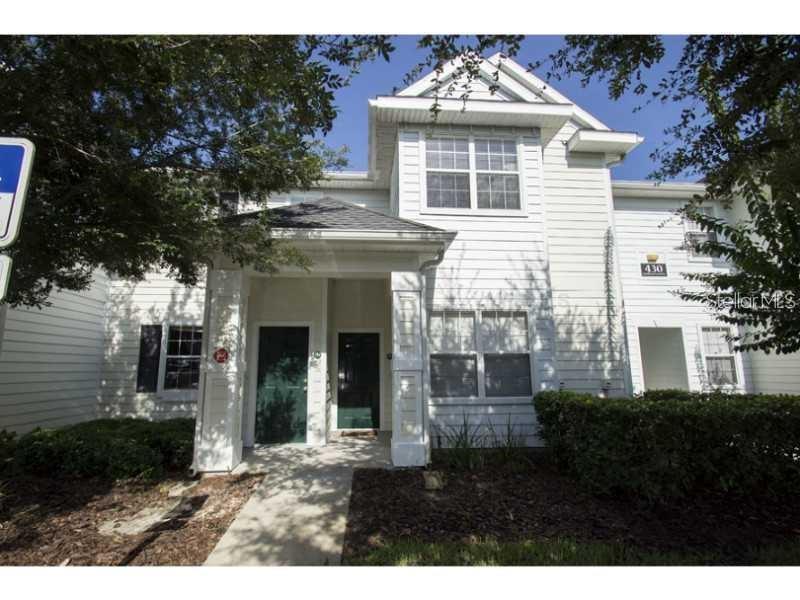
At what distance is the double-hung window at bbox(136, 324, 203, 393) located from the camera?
8.63 m

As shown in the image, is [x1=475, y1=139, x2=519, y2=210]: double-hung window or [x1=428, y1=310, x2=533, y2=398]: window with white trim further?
[x1=475, y1=139, x2=519, y2=210]: double-hung window

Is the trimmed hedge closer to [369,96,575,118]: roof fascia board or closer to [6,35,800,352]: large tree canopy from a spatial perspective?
[6,35,800,352]: large tree canopy

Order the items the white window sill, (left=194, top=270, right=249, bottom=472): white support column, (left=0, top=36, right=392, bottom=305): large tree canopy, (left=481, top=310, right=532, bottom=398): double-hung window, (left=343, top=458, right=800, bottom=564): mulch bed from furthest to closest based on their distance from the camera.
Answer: the white window sill < (left=481, top=310, right=532, bottom=398): double-hung window < (left=194, top=270, right=249, bottom=472): white support column < (left=343, top=458, right=800, bottom=564): mulch bed < (left=0, top=36, right=392, bottom=305): large tree canopy

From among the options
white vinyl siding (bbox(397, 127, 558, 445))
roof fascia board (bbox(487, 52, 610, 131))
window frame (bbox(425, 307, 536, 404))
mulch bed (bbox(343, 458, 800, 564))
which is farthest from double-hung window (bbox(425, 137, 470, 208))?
mulch bed (bbox(343, 458, 800, 564))

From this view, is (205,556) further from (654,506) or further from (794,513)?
(794,513)

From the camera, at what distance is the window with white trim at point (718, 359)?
945 cm

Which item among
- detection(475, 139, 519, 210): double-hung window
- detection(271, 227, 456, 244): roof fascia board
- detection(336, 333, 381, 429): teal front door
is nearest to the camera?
detection(271, 227, 456, 244): roof fascia board

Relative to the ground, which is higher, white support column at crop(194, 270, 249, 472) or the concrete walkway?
white support column at crop(194, 270, 249, 472)

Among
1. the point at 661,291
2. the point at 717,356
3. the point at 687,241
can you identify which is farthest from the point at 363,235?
the point at 717,356

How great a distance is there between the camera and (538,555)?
3381 millimetres

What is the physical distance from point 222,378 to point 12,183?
414 centimetres

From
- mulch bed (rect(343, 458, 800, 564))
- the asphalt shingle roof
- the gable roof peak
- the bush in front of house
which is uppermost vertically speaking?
the gable roof peak

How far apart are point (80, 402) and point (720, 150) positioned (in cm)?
1137

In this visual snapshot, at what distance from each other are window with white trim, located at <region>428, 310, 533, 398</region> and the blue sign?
5836 millimetres
